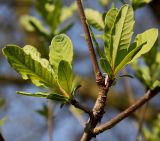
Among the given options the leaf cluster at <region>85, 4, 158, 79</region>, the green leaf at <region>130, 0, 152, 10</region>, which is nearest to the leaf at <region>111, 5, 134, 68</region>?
the leaf cluster at <region>85, 4, 158, 79</region>

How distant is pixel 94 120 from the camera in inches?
20.3

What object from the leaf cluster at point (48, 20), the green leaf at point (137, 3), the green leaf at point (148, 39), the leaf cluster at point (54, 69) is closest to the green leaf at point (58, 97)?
the leaf cluster at point (54, 69)

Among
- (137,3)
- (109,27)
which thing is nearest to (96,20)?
(137,3)

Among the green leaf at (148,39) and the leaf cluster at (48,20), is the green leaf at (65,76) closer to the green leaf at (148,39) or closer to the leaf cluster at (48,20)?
the green leaf at (148,39)

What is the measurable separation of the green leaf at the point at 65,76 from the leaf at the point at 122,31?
0.06 meters

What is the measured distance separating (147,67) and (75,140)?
2249mm

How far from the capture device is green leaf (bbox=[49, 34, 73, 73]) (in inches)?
20.7

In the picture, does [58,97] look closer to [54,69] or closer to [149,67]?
[54,69]

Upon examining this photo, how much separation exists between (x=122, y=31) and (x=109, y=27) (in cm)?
2

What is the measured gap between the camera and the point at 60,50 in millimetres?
528

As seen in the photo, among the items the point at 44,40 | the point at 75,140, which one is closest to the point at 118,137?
the point at 75,140

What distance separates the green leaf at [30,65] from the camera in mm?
498

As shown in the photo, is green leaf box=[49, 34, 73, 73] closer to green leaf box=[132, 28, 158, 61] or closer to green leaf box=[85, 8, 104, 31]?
green leaf box=[132, 28, 158, 61]

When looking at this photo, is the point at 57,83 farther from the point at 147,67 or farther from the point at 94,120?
the point at 147,67
